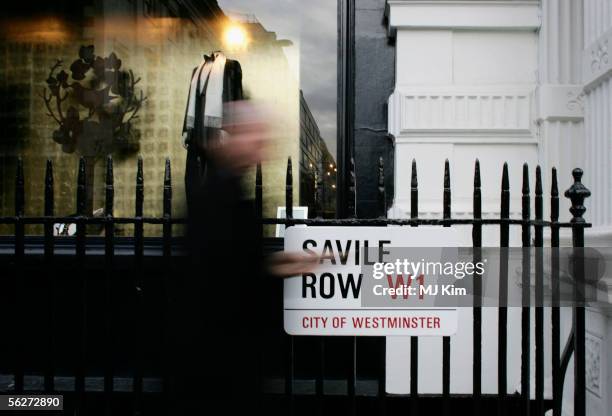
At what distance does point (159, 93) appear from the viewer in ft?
18.4

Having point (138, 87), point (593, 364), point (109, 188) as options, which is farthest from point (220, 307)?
point (138, 87)

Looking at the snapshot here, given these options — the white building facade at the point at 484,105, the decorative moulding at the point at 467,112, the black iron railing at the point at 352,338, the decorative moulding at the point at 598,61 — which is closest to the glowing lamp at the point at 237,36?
the white building facade at the point at 484,105

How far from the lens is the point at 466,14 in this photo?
181 inches

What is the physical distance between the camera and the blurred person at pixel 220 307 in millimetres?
2297

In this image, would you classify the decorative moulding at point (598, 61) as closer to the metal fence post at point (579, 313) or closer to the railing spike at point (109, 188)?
the metal fence post at point (579, 313)

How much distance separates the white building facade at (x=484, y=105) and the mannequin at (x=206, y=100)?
153 cm

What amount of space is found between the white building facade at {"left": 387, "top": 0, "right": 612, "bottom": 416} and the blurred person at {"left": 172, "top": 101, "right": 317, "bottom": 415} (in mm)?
2393

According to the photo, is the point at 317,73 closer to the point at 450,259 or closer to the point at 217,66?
the point at 217,66

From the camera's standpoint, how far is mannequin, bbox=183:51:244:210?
5.29m

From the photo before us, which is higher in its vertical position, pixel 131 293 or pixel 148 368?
pixel 131 293

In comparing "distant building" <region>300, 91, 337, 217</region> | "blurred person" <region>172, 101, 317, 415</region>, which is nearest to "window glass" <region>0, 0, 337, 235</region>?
"distant building" <region>300, 91, 337, 217</region>

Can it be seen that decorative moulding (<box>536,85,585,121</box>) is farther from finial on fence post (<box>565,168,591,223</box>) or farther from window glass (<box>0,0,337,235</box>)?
window glass (<box>0,0,337,235</box>)

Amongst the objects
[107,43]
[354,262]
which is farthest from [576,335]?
[107,43]

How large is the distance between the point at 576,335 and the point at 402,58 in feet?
8.34
